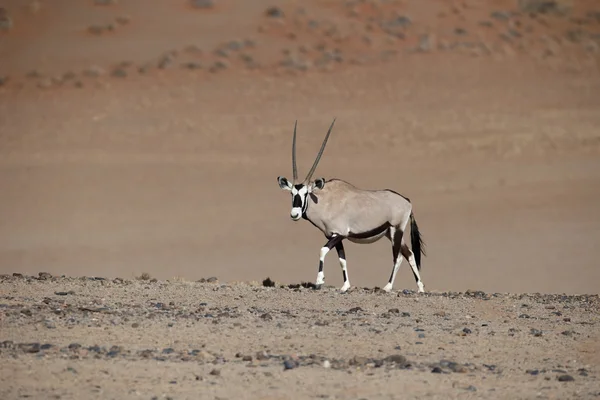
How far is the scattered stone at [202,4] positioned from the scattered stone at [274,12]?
222 centimetres

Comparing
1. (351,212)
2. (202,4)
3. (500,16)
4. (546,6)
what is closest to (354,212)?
(351,212)

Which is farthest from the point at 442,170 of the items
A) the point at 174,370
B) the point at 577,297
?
the point at 174,370

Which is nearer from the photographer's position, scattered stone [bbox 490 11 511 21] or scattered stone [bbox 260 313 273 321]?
scattered stone [bbox 260 313 273 321]

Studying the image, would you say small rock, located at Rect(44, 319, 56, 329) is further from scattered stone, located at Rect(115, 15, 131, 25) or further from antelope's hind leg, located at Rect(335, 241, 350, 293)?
scattered stone, located at Rect(115, 15, 131, 25)

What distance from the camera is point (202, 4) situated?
166 feet

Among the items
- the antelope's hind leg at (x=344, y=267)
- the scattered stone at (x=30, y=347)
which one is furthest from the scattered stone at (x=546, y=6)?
the scattered stone at (x=30, y=347)

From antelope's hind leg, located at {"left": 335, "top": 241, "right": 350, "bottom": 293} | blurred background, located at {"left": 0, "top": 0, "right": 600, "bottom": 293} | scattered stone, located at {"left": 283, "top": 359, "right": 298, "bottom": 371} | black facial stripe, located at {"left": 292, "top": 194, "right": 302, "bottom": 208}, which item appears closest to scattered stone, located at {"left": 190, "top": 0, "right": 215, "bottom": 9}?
blurred background, located at {"left": 0, "top": 0, "right": 600, "bottom": 293}

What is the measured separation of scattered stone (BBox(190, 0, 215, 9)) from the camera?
165ft

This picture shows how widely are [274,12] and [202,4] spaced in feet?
10.7

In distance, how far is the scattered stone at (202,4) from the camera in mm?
50281

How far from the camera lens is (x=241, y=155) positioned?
38969 mm

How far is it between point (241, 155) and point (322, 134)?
8.71ft

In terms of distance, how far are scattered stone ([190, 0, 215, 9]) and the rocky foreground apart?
33989mm

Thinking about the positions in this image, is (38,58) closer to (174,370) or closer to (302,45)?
(302,45)
